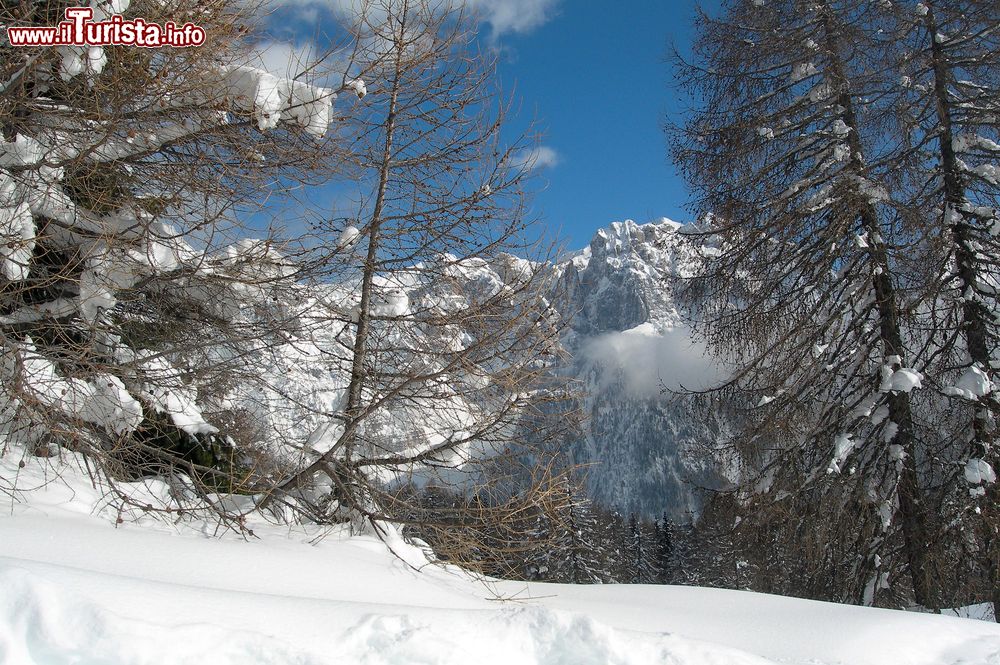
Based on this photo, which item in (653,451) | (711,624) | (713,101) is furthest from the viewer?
(653,451)

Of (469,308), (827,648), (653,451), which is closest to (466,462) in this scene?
(469,308)

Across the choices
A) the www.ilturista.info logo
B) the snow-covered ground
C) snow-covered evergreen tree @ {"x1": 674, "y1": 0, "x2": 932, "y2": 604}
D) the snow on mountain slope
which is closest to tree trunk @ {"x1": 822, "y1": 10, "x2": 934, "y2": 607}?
snow-covered evergreen tree @ {"x1": 674, "y1": 0, "x2": 932, "y2": 604}

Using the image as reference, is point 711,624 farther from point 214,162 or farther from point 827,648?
point 214,162

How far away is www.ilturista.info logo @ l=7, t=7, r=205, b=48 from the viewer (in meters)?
4.03

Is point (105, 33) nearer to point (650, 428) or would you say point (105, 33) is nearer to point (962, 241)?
point (962, 241)

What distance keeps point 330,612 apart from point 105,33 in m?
3.94

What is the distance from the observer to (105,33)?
4160 mm

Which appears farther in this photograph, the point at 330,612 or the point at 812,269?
the point at 812,269

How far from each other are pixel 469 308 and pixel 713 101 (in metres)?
5.31

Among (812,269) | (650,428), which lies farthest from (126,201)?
(650,428)

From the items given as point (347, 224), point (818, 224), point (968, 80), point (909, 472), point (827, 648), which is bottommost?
point (827, 648)

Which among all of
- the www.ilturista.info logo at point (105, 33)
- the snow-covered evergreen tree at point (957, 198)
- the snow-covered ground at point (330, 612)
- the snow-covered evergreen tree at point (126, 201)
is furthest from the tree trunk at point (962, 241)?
the www.ilturista.info logo at point (105, 33)

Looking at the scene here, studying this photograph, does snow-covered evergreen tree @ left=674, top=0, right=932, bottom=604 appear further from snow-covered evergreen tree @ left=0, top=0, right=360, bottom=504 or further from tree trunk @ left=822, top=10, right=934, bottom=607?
snow-covered evergreen tree @ left=0, top=0, right=360, bottom=504

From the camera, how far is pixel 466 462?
5129mm
